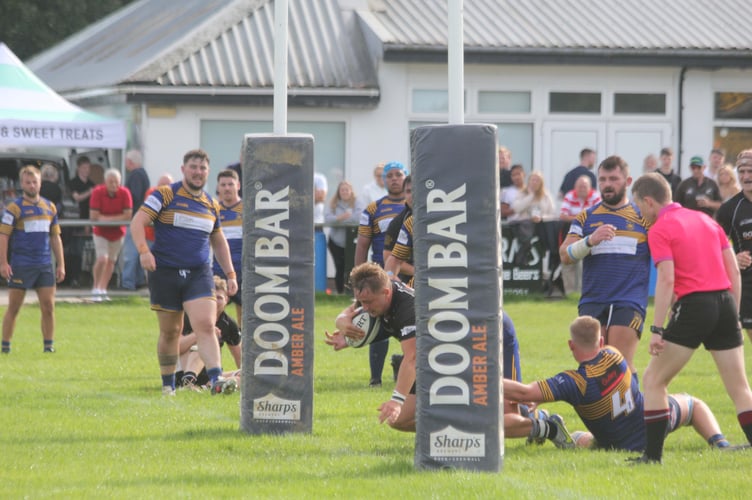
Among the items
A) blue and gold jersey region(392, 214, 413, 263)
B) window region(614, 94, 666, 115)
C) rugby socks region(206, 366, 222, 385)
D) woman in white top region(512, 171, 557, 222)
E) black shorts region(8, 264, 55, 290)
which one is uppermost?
window region(614, 94, 666, 115)

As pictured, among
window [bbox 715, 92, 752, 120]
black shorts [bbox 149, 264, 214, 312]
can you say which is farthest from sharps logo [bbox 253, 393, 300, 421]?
window [bbox 715, 92, 752, 120]

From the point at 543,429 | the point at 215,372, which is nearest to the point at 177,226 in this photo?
the point at 215,372

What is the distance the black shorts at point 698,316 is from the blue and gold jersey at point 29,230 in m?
9.59

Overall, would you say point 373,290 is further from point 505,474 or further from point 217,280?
point 217,280

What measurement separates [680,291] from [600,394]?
0.87 meters

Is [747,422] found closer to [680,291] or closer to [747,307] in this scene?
[680,291]

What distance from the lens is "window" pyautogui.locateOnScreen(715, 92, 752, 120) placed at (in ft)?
95.5

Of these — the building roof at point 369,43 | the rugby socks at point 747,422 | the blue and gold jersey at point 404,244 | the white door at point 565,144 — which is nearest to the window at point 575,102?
the white door at point 565,144

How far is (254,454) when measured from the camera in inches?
374

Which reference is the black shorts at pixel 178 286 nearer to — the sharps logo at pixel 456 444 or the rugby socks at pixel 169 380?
the rugby socks at pixel 169 380

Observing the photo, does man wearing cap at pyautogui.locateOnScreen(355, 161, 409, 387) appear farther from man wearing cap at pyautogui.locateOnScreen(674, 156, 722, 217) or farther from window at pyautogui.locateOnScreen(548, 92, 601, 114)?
window at pyautogui.locateOnScreen(548, 92, 601, 114)

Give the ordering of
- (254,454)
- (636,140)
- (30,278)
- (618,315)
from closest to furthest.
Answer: (254,454), (618,315), (30,278), (636,140)

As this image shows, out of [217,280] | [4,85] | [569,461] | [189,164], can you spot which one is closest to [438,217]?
[569,461]

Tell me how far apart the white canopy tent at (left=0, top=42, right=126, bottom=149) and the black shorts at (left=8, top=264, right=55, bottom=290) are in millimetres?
7182
